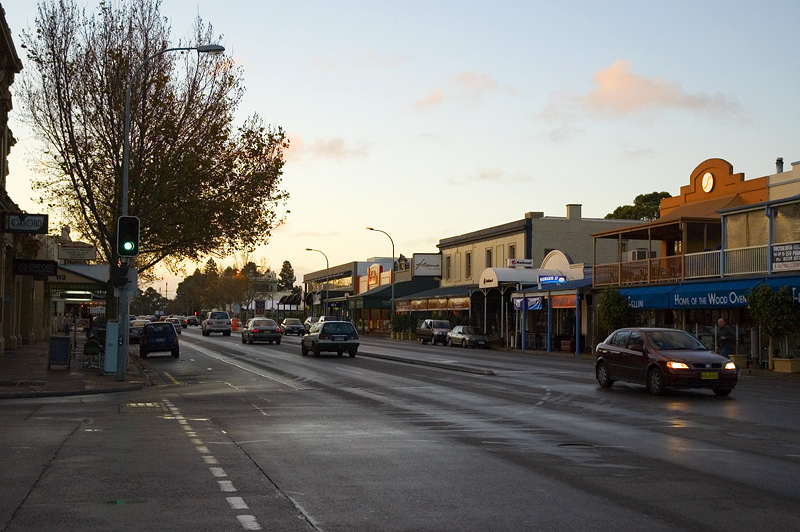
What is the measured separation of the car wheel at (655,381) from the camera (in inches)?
827

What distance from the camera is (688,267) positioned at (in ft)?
137

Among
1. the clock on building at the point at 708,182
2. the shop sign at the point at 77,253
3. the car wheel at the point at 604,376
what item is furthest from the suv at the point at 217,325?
the car wheel at the point at 604,376

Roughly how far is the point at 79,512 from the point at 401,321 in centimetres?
7017

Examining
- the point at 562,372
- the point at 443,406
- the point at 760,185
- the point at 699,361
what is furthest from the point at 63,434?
the point at 760,185

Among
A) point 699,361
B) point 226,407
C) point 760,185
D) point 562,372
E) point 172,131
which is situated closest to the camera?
point 226,407

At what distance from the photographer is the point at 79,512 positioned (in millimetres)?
8109

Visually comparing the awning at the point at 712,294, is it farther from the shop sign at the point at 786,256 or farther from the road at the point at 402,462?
the road at the point at 402,462

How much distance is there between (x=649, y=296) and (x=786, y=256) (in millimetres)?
8251

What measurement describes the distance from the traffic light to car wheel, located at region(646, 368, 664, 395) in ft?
42.1

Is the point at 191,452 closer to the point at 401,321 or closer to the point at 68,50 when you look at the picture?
the point at 68,50

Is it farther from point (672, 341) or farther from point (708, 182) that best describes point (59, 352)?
point (708, 182)

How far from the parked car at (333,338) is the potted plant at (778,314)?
52.1 ft

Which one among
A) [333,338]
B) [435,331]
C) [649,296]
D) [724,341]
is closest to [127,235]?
[333,338]

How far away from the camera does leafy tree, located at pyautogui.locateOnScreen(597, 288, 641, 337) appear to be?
44594 millimetres
